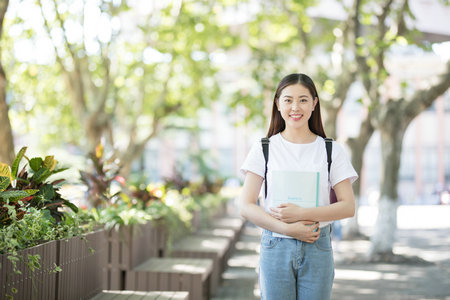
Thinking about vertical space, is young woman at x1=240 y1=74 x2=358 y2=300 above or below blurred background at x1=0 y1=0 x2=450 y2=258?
below

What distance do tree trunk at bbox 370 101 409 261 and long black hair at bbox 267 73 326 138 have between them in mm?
8461

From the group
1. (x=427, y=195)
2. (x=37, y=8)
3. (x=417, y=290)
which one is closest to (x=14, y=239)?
(x=417, y=290)

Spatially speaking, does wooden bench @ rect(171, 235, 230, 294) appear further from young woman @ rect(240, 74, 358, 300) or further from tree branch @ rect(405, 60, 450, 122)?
young woman @ rect(240, 74, 358, 300)

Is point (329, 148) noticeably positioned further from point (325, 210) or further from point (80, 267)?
point (80, 267)

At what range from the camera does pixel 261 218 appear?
283 cm

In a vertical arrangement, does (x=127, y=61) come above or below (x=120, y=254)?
above

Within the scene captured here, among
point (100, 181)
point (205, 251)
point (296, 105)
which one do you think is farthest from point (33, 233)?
point (205, 251)

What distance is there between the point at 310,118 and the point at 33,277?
1.93 meters

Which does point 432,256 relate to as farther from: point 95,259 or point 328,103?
point 95,259

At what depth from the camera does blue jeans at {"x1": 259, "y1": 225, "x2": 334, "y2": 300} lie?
2.77 meters

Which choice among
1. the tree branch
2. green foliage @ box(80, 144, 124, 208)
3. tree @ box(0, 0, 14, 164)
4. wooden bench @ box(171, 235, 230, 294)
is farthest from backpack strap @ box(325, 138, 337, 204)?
the tree branch

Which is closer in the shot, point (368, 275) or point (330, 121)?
point (368, 275)

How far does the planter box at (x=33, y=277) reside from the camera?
319cm

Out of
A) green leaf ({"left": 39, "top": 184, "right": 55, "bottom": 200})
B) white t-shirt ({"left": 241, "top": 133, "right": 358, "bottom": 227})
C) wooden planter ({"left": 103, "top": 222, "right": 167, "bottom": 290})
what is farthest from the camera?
wooden planter ({"left": 103, "top": 222, "right": 167, "bottom": 290})
